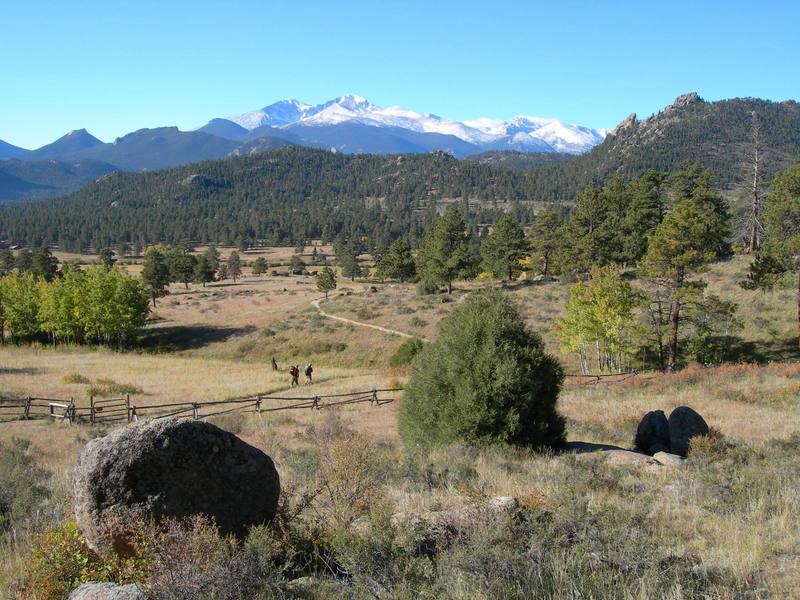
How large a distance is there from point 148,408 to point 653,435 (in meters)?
23.2

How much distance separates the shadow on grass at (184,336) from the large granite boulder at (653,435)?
49158 mm

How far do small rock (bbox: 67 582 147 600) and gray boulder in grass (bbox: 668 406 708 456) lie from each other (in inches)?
486

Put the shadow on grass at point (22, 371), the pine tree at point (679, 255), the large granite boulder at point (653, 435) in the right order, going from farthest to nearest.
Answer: the shadow on grass at point (22, 371) < the pine tree at point (679, 255) < the large granite boulder at point (653, 435)

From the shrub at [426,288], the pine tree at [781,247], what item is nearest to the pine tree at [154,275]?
the shrub at [426,288]

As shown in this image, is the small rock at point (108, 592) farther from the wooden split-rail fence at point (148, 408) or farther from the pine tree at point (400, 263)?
the pine tree at point (400, 263)

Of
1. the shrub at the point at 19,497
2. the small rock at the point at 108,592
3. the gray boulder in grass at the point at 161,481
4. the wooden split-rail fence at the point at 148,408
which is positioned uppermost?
the gray boulder in grass at the point at 161,481

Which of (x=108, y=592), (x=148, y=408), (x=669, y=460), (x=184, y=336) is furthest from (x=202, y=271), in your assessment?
(x=108, y=592)

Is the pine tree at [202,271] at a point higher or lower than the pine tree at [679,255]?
lower

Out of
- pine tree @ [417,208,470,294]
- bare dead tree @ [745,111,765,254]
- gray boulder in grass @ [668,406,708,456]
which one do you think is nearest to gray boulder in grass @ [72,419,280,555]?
gray boulder in grass @ [668,406,708,456]

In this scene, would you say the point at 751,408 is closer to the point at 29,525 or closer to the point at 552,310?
the point at 29,525

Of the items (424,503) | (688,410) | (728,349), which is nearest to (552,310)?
(728,349)

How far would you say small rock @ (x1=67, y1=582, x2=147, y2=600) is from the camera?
14.5 ft

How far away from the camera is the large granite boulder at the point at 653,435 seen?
13.6 m

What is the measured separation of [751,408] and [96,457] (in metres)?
21.6
